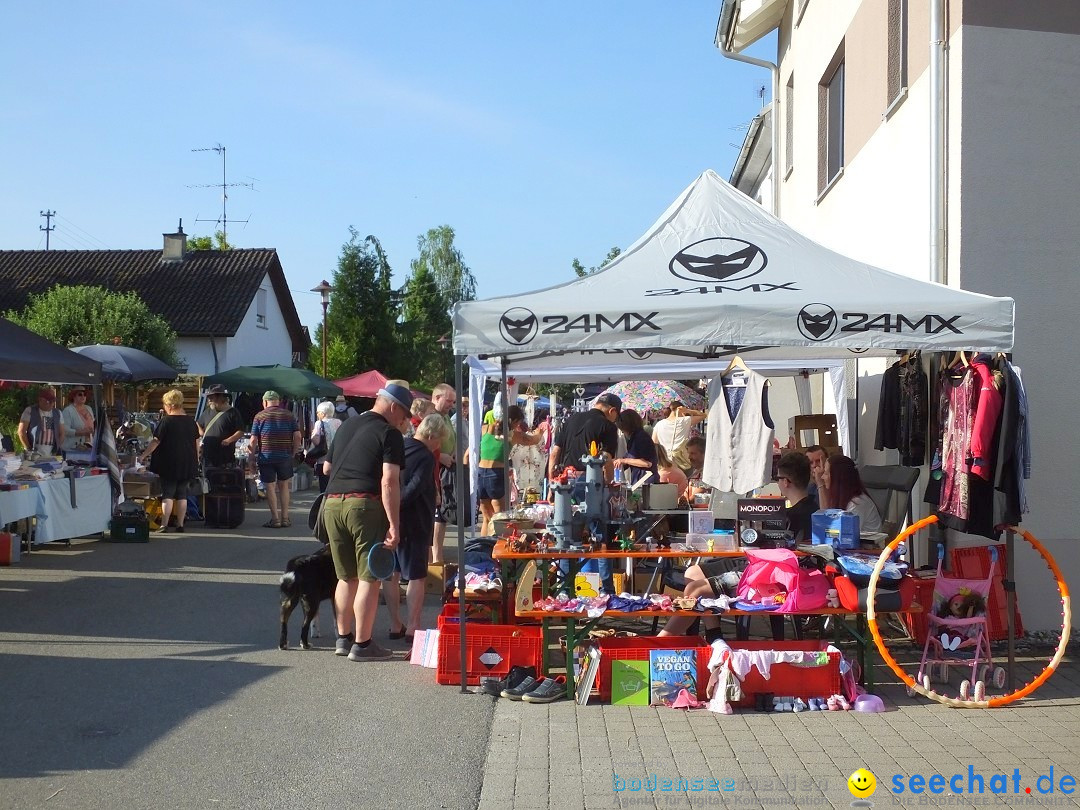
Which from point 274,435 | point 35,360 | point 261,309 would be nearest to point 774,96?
point 274,435

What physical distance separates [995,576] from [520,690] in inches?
127

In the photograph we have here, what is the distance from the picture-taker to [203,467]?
14.3 m

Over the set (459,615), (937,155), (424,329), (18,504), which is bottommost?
(459,615)

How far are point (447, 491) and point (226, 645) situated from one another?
3466 millimetres

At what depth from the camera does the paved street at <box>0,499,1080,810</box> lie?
459 cm

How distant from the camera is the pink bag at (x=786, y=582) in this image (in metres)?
6.20

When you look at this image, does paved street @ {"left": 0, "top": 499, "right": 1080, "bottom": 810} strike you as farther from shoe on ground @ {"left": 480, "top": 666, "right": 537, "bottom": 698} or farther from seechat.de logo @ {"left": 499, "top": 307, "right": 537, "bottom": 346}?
seechat.de logo @ {"left": 499, "top": 307, "right": 537, "bottom": 346}

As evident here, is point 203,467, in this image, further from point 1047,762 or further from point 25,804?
point 1047,762

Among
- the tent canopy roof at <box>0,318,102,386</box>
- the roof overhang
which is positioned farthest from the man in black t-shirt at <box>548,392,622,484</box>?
the roof overhang

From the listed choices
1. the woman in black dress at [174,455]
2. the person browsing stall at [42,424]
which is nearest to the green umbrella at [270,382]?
the woman in black dress at [174,455]

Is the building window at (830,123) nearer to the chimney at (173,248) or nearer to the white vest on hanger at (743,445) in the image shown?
the white vest on hanger at (743,445)

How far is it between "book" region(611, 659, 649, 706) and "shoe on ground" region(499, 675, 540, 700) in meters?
0.47

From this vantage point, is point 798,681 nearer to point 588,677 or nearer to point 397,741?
point 588,677

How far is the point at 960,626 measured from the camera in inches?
249
